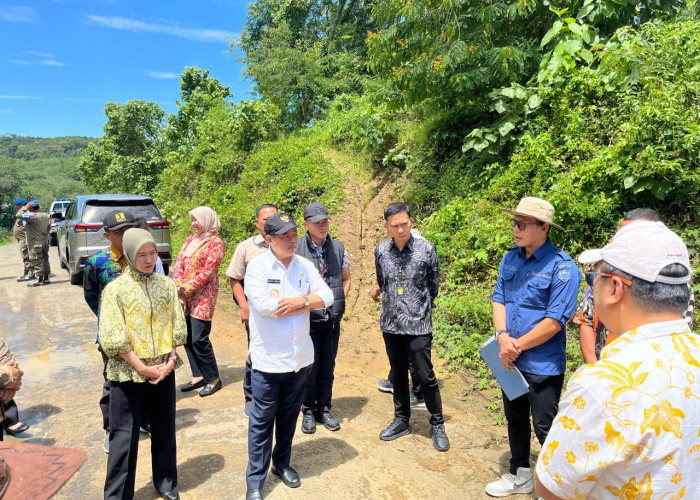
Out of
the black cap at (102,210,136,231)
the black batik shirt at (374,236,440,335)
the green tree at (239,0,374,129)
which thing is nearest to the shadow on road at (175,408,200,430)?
the black cap at (102,210,136,231)

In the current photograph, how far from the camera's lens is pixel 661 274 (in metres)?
1.35

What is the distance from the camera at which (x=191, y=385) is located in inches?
192

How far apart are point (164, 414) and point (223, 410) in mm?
1464

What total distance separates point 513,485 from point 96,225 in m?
8.79

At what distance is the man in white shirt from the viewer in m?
2.99

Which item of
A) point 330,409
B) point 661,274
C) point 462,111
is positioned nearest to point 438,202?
point 462,111

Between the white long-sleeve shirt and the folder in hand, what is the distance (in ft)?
4.22

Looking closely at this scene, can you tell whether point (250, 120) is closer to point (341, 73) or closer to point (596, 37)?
point (341, 73)

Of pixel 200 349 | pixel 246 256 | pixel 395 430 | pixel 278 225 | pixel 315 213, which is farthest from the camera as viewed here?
pixel 200 349

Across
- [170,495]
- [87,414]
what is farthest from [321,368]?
[87,414]

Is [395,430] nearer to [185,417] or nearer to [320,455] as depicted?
A: [320,455]

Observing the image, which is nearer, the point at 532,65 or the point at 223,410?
the point at 223,410

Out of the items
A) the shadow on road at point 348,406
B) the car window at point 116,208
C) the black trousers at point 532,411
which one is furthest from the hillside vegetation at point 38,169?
the black trousers at point 532,411

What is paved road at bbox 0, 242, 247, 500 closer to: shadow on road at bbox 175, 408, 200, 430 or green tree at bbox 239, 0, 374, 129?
shadow on road at bbox 175, 408, 200, 430
